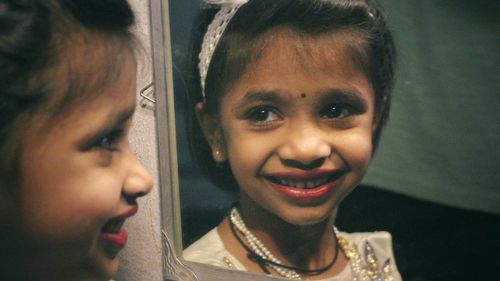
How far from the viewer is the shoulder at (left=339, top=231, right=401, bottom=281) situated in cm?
107

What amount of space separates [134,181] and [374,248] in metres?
0.49

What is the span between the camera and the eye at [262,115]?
1.09 metres

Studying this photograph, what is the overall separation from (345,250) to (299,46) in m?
0.42

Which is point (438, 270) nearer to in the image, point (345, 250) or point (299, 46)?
point (345, 250)

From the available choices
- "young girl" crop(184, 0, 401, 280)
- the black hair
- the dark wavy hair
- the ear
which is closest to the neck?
"young girl" crop(184, 0, 401, 280)

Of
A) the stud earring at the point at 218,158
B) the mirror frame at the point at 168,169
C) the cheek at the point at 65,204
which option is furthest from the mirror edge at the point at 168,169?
the cheek at the point at 65,204

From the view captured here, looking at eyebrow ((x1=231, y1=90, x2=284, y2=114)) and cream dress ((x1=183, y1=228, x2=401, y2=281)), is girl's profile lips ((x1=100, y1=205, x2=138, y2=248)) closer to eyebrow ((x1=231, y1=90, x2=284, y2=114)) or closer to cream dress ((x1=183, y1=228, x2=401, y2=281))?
cream dress ((x1=183, y1=228, x2=401, y2=281))

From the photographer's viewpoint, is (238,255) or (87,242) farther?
(238,255)

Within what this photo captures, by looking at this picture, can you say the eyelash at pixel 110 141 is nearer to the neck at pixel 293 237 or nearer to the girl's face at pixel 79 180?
the girl's face at pixel 79 180

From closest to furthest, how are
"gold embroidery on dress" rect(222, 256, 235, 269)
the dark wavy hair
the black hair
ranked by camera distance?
the dark wavy hair → the black hair → "gold embroidery on dress" rect(222, 256, 235, 269)

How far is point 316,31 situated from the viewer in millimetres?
1028

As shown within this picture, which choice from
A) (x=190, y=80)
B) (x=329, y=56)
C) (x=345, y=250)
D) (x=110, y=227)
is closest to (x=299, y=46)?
(x=329, y=56)

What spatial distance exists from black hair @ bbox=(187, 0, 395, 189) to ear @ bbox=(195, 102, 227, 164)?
8 centimetres

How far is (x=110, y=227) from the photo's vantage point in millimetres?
1134
